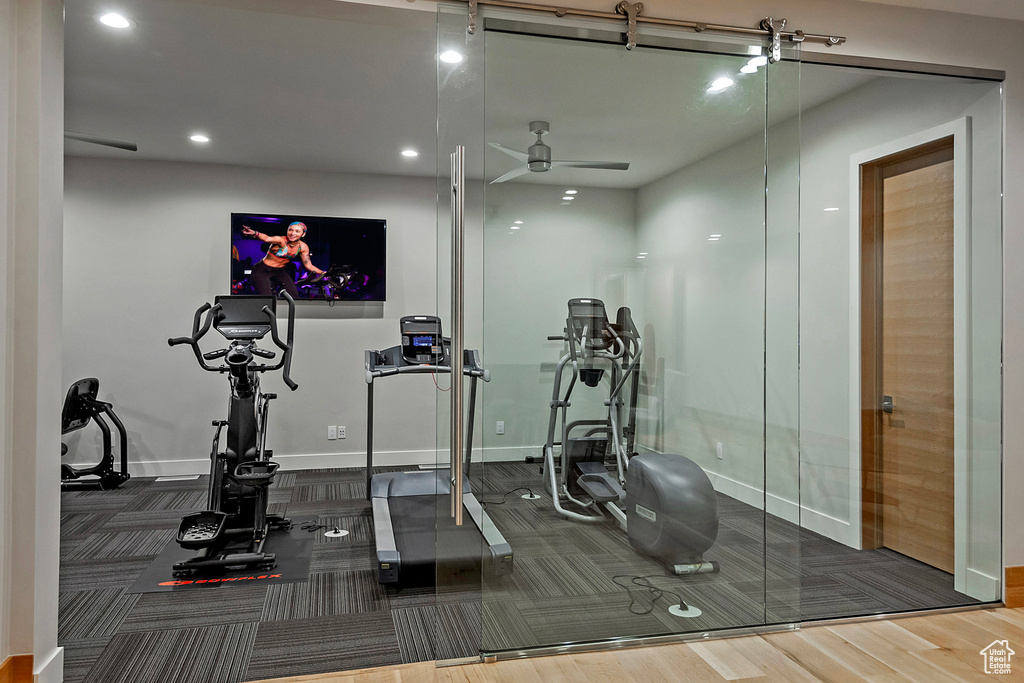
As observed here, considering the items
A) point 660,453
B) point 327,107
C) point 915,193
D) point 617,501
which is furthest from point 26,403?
point 915,193

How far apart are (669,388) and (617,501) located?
1.55 ft

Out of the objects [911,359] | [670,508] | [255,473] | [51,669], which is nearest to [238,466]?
[255,473]

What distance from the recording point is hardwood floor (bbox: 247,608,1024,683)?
2.11 meters

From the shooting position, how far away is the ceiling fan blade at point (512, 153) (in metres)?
2.24

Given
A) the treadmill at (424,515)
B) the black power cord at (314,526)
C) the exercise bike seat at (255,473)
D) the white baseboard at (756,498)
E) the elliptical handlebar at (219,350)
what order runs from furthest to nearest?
the black power cord at (314,526) < the elliptical handlebar at (219,350) < the exercise bike seat at (255,473) < the white baseboard at (756,498) < the treadmill at (424,515)

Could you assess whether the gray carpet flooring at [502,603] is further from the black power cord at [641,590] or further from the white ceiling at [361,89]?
the white ceiling at [361,89]

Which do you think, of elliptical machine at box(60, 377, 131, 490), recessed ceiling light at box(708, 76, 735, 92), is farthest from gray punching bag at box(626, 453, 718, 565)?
elliptical machine at box(60, 377, 131, 490)

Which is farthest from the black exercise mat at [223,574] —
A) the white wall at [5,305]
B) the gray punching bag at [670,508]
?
the gray punching bag at [670,508]

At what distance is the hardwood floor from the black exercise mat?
101 centimetres

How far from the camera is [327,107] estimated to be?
3895mm

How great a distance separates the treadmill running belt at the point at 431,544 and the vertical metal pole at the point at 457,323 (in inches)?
3.4

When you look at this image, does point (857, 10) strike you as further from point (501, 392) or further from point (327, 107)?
point (327, 107)

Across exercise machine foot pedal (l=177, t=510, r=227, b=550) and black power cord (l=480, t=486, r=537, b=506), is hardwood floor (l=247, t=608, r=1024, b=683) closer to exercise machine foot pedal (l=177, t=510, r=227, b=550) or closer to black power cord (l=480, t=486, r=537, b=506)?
black power cord (l=480, t=486, r=537, b=506)

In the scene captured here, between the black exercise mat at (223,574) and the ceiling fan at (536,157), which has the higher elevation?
the ceiling fan at (536,157)
